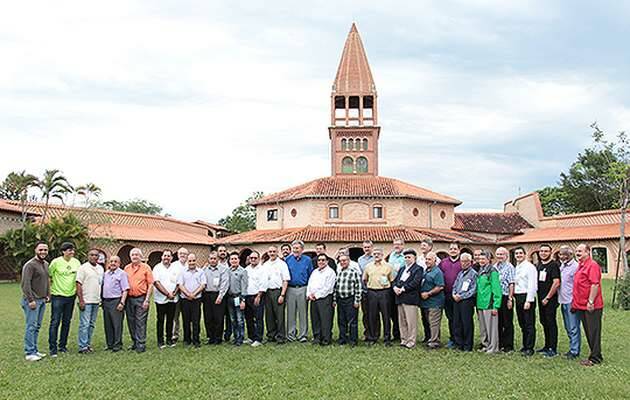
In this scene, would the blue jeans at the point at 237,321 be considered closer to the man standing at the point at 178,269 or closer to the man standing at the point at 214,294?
the man standing at the point at 214,294

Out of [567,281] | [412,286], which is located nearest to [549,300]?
[567,281]

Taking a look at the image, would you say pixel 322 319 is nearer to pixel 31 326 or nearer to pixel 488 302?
pixel 488 302

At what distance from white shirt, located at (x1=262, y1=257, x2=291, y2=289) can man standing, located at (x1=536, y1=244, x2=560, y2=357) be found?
4.34 meters

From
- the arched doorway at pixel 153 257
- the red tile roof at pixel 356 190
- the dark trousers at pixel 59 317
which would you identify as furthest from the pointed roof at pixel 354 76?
the dark trousers at pixel 59 317

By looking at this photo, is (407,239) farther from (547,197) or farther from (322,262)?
(547,197)

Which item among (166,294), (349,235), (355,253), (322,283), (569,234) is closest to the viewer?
(166,294)

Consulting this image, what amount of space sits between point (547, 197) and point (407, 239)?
1192 inches

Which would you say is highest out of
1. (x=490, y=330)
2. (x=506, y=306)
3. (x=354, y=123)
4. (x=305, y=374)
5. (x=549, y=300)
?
(x=354, y=123)

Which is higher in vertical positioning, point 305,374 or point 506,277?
point 506,277

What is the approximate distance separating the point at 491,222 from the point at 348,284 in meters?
32.7

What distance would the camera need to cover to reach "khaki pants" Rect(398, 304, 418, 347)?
32.8 feet

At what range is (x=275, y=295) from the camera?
10633 millimetres

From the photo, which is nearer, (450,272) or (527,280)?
(527,280)

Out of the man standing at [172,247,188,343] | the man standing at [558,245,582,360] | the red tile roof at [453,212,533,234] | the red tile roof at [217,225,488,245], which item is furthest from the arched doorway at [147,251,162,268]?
the man standing at [558,245,582,360]
